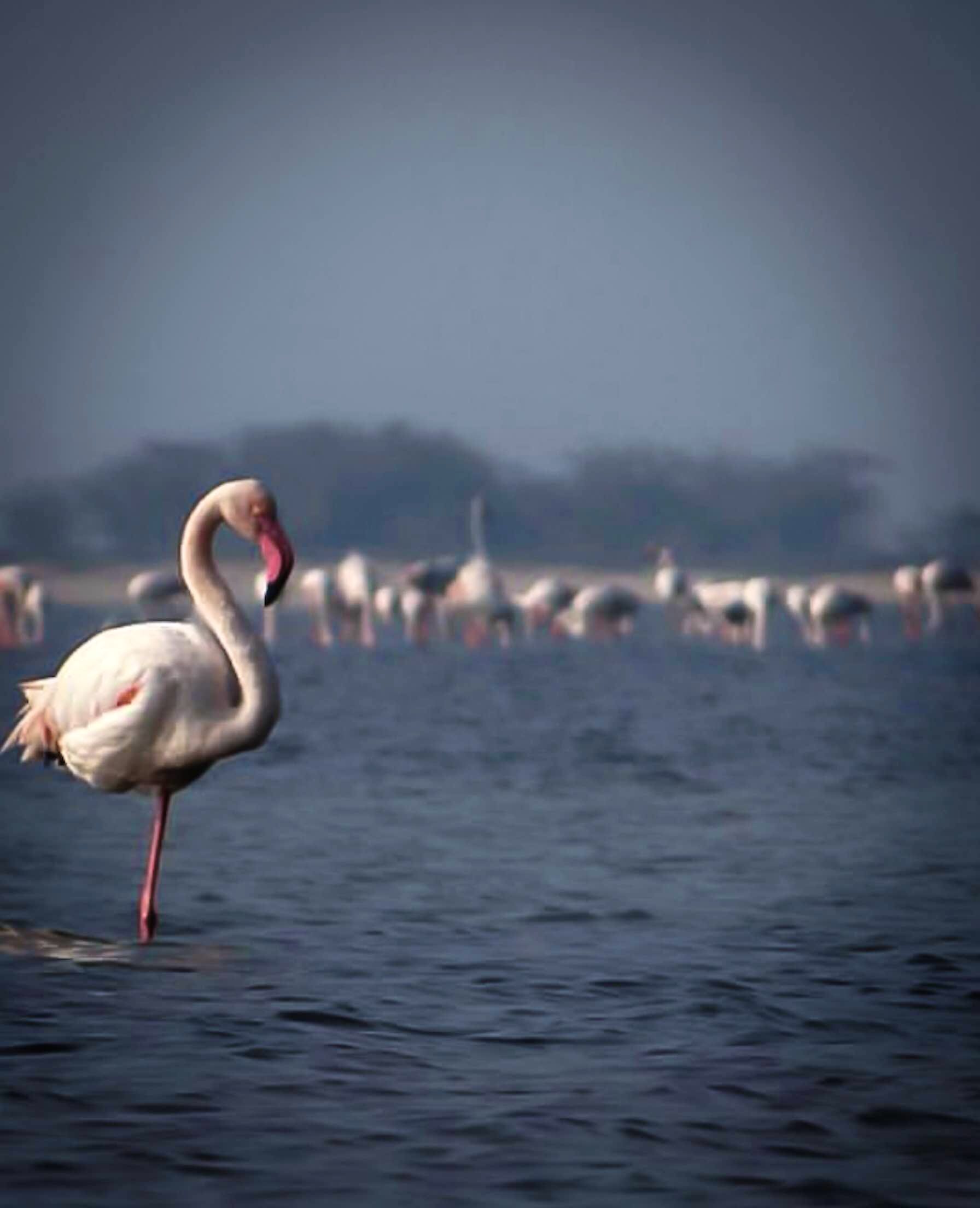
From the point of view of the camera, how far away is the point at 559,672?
31766 millimetres

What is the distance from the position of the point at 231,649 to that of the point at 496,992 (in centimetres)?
132

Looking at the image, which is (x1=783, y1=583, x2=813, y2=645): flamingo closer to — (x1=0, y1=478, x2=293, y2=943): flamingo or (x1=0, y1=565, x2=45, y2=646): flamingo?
(x1=0, y1=565, x2=45, y2=646): flamingo

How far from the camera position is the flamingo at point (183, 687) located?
7172mm

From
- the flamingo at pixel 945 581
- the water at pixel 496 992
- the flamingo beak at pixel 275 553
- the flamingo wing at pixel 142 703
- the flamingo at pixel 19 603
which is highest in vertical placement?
the flamingo at pixel 945 581

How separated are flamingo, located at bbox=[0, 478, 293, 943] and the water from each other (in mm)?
505

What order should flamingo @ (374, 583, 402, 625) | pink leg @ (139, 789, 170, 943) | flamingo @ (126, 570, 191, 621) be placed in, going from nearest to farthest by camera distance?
pink leg @ (139, 789, 170, 943), flamingo @ (126, 570, 191, 621), flamingo @ (374, 583, 402, 625)

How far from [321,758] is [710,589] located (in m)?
29.5

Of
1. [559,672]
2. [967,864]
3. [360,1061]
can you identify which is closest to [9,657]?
[559,672]

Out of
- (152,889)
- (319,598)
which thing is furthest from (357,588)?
(152,889)

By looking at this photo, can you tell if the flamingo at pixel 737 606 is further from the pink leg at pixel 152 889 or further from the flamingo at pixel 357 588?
the pink leg at pixel 152 889

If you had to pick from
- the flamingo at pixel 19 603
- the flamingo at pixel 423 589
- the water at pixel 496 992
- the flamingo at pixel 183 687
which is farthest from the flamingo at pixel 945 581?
the flamingo at pixel 183 687

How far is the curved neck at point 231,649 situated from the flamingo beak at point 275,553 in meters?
0.15

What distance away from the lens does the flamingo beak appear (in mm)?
6961

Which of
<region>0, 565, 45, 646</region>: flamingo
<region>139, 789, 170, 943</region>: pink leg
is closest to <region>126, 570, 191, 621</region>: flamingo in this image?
<region>0, 565, 45, 646</region>: flamingo
